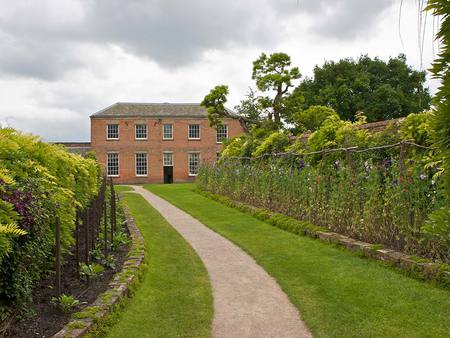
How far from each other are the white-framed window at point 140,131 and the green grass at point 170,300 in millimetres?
35277

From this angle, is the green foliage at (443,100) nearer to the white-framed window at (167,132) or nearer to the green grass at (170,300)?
the green grass at (170,300)

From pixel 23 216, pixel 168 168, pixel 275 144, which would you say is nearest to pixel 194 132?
pixel 168 168

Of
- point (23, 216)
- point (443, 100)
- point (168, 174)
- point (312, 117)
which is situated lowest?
point (168, 174)

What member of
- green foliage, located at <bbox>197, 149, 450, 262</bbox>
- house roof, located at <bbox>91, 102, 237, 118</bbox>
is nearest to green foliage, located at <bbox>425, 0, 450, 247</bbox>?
green foliage, located at <bbox>197, 149, 450, 262</bbox>

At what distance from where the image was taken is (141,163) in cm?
4347

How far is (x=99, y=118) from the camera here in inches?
1684

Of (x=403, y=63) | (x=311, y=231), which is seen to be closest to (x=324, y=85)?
(x=403, y=63)

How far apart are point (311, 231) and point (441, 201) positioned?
138 inches

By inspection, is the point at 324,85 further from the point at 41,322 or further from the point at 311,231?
the point at 41,322

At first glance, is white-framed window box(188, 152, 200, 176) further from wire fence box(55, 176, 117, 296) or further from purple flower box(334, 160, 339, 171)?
purple flower box(334, 160, 339, 171)

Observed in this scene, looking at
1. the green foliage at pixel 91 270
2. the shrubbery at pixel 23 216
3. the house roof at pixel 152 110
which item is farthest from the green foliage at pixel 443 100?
the house roof at pixel 152 110

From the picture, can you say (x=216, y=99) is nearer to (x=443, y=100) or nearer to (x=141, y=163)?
(x=141, y=163)

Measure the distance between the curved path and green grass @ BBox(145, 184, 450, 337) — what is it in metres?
0.16

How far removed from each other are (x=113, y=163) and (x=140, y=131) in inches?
156
